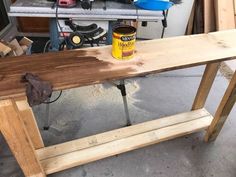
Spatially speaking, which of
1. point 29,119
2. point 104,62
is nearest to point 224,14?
point 104,62

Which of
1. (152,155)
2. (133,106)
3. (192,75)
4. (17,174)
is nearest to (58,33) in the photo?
(133,106)

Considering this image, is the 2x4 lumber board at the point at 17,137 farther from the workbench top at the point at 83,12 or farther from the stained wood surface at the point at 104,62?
the workbench top at the point at 83,12

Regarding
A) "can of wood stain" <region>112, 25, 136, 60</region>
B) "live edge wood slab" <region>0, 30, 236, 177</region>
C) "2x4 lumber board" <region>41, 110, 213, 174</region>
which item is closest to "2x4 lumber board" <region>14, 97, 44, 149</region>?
"live edge wood slab" <region>0, 30, 236, 177</region>

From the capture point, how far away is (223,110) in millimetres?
1349

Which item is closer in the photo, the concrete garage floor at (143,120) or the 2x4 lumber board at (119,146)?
the 2x4 lumber board at (119,146)

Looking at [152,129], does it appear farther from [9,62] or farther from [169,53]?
[9,62]

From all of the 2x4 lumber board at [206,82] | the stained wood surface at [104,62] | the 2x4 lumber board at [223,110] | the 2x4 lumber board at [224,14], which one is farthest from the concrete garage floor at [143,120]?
the stained wood surface at [104,62]

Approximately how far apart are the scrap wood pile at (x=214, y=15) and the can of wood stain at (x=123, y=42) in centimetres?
184

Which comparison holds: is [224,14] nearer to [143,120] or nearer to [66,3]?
[143,120]

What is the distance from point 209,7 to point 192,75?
3.06ft

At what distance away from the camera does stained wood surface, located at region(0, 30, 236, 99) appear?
2.72ft

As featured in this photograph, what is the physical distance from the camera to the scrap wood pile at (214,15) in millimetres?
2493

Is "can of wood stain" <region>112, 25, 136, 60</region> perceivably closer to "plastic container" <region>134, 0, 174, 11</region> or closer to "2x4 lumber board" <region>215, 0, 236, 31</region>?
"plastic container" <region>134, 0, 174, 11</region>

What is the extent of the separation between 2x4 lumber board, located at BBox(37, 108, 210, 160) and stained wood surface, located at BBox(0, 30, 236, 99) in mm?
617
